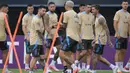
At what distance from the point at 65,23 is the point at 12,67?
17.7 ft

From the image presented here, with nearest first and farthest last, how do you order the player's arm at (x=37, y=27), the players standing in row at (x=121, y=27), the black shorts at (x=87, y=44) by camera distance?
the player's arm at (x=37, y=27) < the players standing in row at (x=121, y=27) < the black shorts at (x=87, y=44)

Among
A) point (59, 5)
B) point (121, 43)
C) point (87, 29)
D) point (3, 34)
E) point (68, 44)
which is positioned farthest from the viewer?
point (59, 5)

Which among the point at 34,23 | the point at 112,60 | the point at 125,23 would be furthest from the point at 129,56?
the point at 34,23

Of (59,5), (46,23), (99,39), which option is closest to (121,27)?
(99,39)

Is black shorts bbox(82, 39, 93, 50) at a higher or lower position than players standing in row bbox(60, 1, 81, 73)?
lower

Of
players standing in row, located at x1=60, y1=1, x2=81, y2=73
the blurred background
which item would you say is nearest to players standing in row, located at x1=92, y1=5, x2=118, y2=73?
players standing in row, located at x1=60, y1=1, x2=81, y2=73

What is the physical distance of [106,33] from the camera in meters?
20.1

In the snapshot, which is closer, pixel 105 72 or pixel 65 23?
pixel 65 23

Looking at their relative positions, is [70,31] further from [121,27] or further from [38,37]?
[121,27]

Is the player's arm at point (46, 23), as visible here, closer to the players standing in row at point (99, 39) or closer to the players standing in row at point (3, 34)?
the players standing in row at point (3, 34)

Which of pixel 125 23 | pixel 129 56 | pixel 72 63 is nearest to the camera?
pixel 72 63

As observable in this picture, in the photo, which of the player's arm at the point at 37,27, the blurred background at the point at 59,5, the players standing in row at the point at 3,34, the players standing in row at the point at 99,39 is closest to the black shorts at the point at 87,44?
the players standing in row at the point at 99,39

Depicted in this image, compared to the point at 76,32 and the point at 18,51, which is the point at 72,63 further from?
the point at 18,51

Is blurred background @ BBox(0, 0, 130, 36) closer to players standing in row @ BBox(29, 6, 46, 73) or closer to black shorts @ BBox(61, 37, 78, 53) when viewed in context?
black shorts @ BBox(61, 37, 78, 53)
